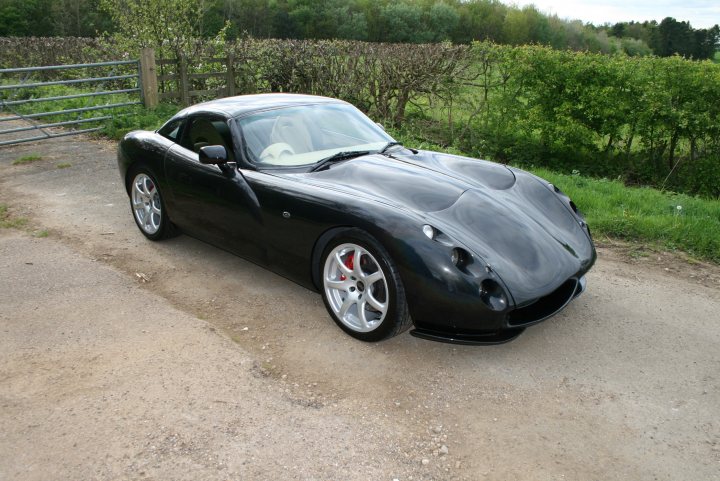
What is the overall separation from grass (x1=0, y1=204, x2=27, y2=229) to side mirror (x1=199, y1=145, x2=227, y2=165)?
119 inches

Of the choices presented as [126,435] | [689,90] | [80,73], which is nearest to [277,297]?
[126,435]

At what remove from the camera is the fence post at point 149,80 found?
12398 millimetres

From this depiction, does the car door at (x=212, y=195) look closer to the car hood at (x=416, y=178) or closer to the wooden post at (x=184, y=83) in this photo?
the car hood at (x=416, y=178)

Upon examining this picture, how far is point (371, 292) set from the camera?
3863 millimetres

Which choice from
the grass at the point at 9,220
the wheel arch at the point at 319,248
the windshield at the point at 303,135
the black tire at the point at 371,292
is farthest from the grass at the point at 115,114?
the black tire at the point at 371,292

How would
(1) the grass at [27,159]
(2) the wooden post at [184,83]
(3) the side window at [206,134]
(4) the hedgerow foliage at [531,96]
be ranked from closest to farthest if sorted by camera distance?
(3) the side window at [206,134]
(1) the grass at [27,159]
(4) the hedgerow foliage at [531,96]
(2) the wooden post at [184,83]

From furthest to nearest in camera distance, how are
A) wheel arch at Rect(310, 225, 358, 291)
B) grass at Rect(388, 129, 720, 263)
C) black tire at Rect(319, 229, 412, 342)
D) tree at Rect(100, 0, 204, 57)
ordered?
tree at Rect(100, 0, 204, 57)
grass at Rect(388, 129, 720, 263)
wheel arch at Rect(310, 225, 358, 291)
black tire at Rect(319, 229, 412, 342)

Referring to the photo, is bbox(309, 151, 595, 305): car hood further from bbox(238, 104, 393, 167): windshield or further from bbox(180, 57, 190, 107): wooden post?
bbox(180, 57, 190, 107): wooden post

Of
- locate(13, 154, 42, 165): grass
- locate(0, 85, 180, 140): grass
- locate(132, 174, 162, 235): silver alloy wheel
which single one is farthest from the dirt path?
locate(0, 85, 180, 140): grass

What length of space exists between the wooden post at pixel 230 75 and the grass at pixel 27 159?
514 cm

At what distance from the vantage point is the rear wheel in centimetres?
569

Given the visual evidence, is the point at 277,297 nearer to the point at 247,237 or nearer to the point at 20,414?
the point at 247,237

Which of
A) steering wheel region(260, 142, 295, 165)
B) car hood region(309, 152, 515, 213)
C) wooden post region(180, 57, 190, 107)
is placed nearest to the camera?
car hood region(309, 152, 515, 213)

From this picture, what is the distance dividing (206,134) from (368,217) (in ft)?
6.69
